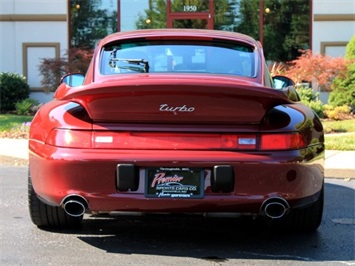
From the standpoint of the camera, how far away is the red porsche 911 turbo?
3842mm

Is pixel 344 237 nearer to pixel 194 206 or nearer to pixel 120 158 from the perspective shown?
pixel 194 206

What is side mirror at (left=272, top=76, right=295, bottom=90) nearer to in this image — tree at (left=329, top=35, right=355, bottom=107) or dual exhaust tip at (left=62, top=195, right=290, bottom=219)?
dual exhaust tip at (left=62, top=195, right=290, bottom=219)

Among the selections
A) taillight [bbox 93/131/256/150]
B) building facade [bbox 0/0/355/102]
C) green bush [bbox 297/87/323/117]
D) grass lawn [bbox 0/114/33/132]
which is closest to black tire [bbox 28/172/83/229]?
taillight [bbox 93/131/256/150]

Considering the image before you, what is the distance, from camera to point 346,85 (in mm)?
13734

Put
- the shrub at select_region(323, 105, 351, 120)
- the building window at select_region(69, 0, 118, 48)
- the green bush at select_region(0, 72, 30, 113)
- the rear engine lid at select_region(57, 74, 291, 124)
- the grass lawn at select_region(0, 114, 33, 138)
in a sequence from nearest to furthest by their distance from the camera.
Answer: the rear engine lid at select_region(57, 74, 291, 124) < the grass lawn at select_region(0, 114, 33, 138) < the shrub at select_region(323, 105, 351, 120) < the green bush at select_region(0, 72, 30, 113) < the building window at select_region(69, 0, 118, 48)

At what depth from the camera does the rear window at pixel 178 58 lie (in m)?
4.52

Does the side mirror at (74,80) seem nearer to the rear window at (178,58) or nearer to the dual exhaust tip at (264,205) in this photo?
the rear window at (178,58)

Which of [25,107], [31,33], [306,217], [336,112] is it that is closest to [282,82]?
[306,217]

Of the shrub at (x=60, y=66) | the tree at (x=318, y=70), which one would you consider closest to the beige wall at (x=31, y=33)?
the shrub at (x=60, y=66)

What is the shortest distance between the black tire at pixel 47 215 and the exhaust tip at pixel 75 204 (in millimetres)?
506

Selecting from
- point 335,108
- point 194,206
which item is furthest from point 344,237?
point 335,108

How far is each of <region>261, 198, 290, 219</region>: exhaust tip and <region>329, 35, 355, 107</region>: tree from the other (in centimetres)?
1012

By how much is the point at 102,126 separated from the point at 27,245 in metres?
1.15

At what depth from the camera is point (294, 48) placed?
15805 mm
